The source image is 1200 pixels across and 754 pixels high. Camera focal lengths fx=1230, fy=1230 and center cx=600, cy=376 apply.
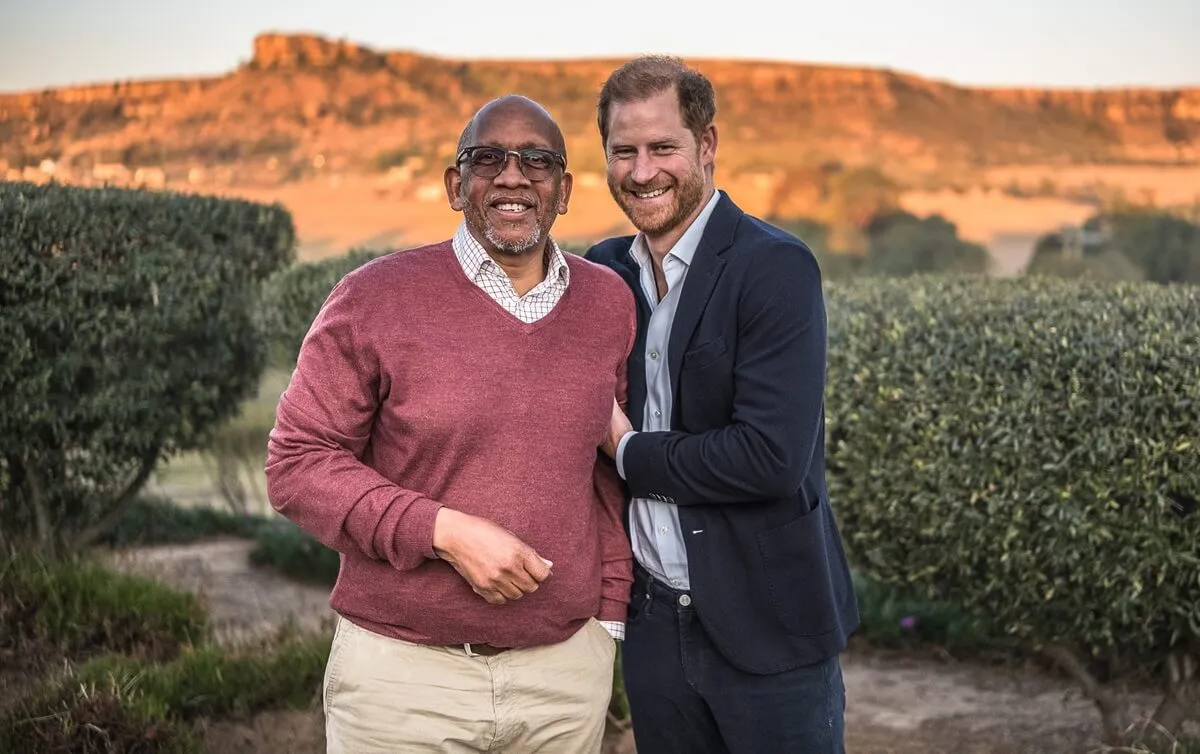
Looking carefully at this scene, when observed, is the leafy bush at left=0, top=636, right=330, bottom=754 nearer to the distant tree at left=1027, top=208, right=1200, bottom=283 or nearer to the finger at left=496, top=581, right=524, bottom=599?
the finger at left=496, top=581, right=524, bottom=599

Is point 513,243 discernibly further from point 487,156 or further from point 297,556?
point 297,556

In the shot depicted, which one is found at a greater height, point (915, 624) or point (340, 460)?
point (340, 460)

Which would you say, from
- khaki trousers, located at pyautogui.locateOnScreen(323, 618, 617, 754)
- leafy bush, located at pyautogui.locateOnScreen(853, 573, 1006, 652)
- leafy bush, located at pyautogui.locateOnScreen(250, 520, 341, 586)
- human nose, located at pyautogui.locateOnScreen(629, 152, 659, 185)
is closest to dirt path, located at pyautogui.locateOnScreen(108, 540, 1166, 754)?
leafy bush, located at pyautogui.locateOnScreen(853, 573, 1006, 652)

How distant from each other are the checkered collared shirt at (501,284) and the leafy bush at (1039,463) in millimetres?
2429

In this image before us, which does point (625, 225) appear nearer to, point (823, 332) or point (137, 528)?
point (137, 528)

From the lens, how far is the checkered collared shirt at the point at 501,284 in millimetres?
2680

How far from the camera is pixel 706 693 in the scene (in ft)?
9.38

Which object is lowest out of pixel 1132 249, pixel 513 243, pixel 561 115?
pixel 513 243

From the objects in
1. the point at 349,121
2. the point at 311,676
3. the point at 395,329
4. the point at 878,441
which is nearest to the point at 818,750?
the point at 395,329

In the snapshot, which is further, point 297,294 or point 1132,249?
point 1132,249

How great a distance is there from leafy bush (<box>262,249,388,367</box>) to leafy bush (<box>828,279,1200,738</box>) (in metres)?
2.77

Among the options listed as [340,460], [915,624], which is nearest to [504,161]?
[340,460]

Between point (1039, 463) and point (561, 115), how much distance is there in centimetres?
899

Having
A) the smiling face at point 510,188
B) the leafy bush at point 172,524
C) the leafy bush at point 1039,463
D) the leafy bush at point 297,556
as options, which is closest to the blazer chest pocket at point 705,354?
the smiling face at point 510,188
